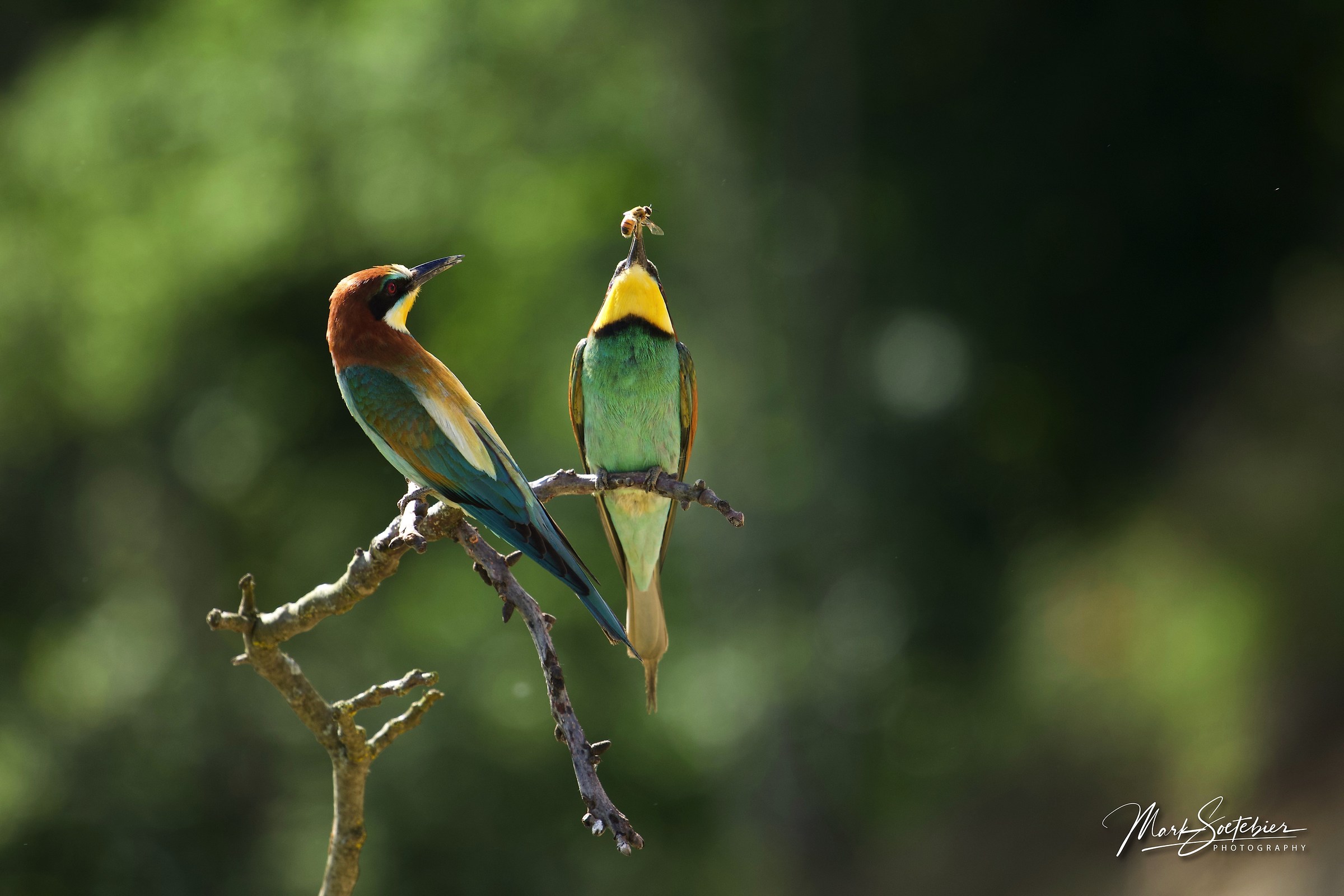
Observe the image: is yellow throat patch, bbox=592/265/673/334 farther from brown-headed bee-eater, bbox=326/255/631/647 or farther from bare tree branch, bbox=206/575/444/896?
bare tree branch, bbox=206/575/444/896

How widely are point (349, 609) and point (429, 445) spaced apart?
12.4 inches

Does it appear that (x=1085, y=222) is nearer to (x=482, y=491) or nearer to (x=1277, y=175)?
(x=1277, y=175)

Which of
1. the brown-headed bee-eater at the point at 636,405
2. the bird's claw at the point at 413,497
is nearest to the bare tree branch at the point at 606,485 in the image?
the bird's claw at the point at 413,497

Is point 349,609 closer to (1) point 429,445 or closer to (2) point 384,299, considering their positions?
(1) point 429,445

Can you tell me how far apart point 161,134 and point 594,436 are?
5.35 metres

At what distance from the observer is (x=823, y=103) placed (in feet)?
18.8

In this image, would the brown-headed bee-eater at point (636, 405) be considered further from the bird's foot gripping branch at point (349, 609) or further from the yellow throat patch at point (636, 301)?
the bird's foot gripping branch at point (349, 609)

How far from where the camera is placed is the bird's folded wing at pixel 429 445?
1692mm

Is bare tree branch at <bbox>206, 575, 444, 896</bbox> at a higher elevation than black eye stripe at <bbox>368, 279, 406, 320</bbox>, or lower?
lower

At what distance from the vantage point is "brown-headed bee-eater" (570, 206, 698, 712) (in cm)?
236

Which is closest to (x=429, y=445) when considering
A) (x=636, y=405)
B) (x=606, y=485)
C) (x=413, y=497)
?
(x=413, y=497)

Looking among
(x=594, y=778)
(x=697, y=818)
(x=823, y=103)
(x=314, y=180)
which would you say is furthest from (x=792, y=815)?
(x=594, y=778)
